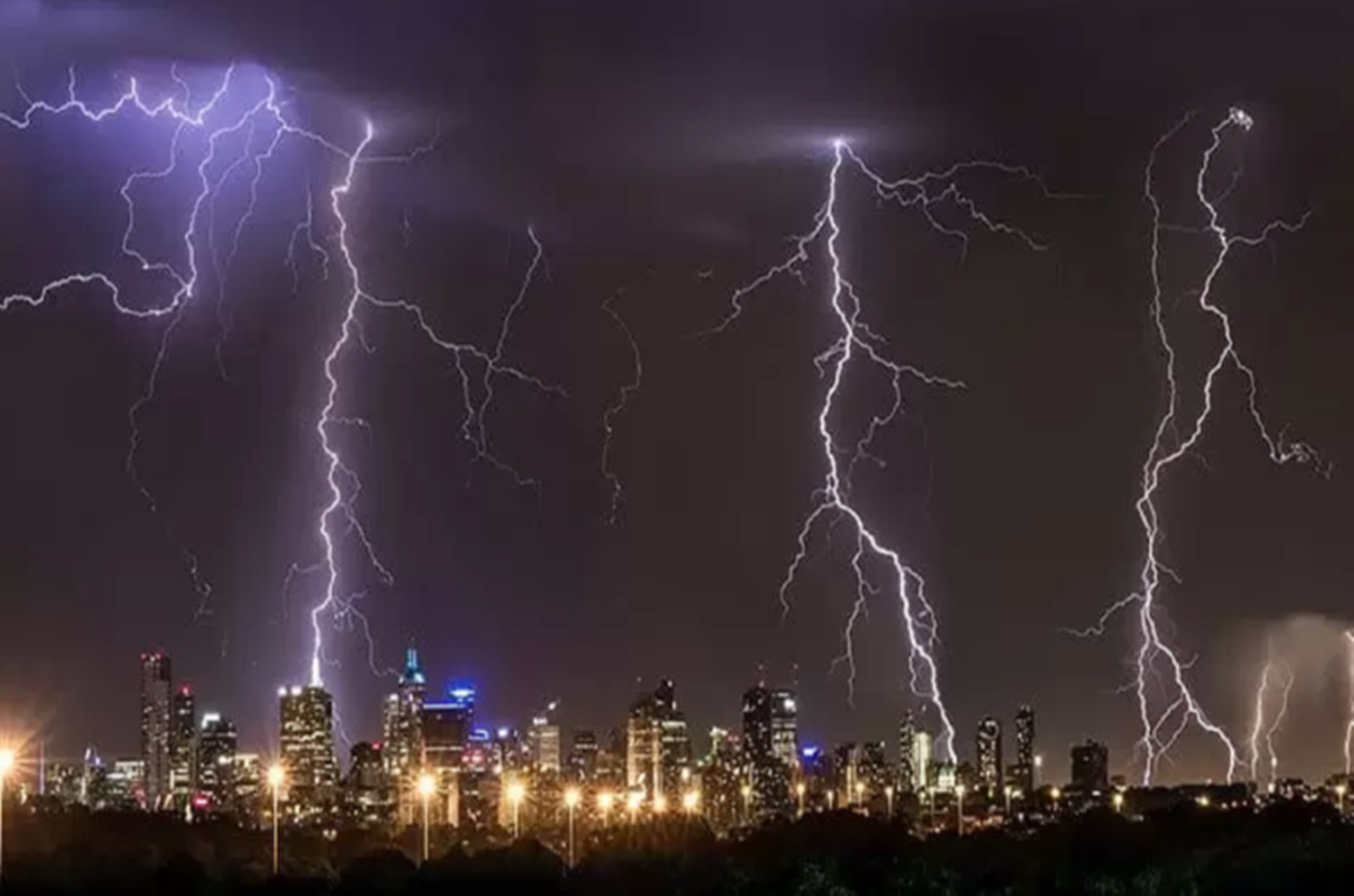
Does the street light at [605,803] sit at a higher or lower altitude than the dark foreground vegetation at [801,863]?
higher

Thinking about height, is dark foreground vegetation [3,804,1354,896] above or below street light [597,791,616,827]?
below

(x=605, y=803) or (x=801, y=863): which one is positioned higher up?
(x=605, y=803)

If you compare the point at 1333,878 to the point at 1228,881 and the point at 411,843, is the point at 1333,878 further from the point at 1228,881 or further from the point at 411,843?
the point at 411,843

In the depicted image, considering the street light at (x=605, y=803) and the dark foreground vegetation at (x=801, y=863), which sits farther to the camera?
the street light at (x=605, y=803)

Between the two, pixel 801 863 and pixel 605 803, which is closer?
pixel 801 863
